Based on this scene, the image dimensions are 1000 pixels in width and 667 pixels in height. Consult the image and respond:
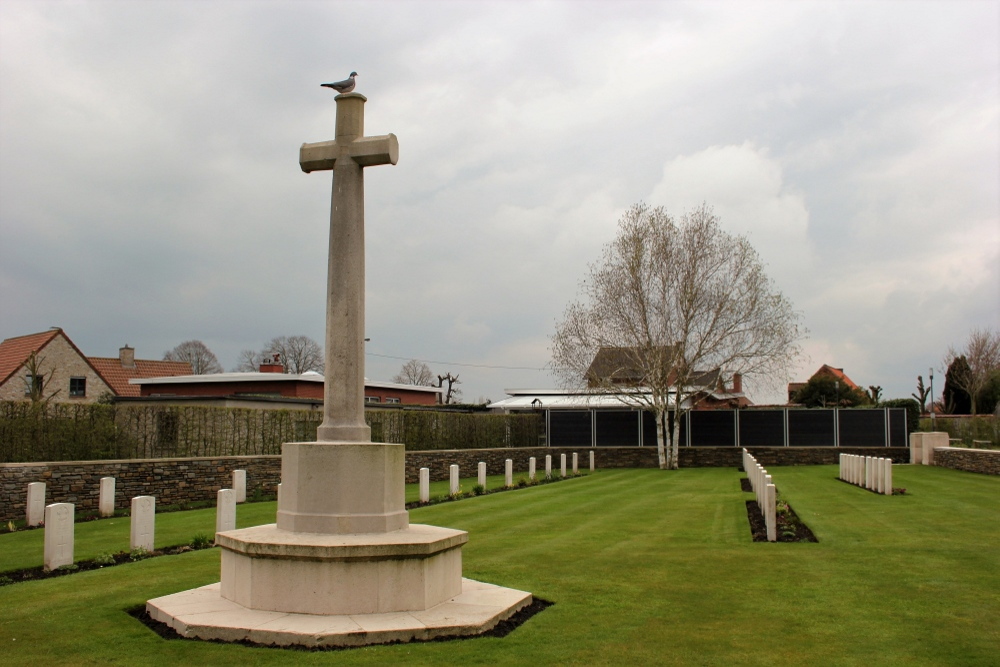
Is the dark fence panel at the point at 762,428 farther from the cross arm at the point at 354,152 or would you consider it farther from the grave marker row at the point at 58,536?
the cross arm at the point at 354,152

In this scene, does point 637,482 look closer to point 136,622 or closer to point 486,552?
point 486,552

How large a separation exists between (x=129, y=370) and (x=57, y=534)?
4427cm

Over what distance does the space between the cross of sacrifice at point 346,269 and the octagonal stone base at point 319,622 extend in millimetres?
1736

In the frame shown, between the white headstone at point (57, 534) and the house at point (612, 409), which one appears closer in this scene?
the white headstone at point (57, 534)

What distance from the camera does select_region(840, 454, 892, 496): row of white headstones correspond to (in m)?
18.7

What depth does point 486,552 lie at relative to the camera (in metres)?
11.1

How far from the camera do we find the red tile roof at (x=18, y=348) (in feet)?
117

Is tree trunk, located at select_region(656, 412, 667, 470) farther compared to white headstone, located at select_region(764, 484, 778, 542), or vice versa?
tree trunk, located at select_region(656, 412, 667, 470)

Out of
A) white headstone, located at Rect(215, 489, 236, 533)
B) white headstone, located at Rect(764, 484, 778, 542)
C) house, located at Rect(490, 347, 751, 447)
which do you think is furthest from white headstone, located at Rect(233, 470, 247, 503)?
house, located at Rect(490, 347, 751, 447)

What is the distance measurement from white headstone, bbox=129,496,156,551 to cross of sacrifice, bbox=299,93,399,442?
445 cm

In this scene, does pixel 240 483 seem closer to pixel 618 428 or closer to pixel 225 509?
pixel 225 509

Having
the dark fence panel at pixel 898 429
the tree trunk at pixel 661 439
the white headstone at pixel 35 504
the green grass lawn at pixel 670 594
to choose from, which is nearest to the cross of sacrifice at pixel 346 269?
the green grass lawn at pixel 670 594

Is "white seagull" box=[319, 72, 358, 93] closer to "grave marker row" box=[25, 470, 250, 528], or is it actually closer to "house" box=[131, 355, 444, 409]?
"grave marker row" box=[25, 470, 250, 528]

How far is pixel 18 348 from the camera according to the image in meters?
37.9
